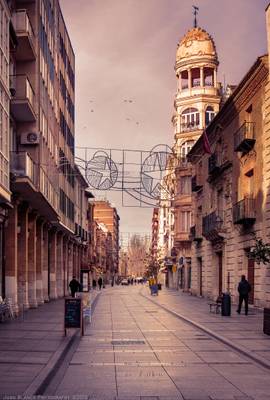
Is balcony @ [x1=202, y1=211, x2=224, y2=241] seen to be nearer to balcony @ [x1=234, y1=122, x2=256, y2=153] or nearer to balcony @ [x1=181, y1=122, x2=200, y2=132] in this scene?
balcony @ [x1=234, y1=122, x2=256, y2=153]

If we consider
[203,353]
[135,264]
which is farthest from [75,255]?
[135,264]

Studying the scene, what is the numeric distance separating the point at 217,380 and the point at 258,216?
19.3 metres

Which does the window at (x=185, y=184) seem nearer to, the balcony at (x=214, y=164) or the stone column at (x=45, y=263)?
the balcony at (x=214, y=164)

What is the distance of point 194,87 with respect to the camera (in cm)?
6794

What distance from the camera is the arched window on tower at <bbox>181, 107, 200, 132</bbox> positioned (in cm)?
6875

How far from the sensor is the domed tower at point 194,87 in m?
66.2

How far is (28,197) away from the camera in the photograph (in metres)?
28.4

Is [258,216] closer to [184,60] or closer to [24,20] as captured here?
[24,20]

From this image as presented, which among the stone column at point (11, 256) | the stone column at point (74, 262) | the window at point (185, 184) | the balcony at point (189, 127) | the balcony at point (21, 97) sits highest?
the balcony at point (189, 127)

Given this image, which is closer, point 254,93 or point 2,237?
point 2,237

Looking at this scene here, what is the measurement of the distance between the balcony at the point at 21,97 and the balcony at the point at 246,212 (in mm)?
11063

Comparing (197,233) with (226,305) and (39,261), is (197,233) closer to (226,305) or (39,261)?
(39,261)

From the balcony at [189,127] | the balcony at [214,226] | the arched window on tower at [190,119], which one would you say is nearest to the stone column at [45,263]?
the balcony at [214,226]

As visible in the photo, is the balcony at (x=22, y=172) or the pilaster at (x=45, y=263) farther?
the pilaster at (x=45, y=263)
